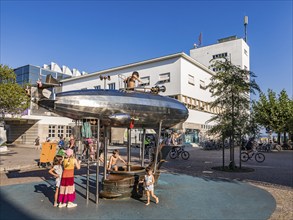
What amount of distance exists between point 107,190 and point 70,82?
4675 centimetres

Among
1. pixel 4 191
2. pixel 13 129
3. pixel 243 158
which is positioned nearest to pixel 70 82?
pixel 13 129

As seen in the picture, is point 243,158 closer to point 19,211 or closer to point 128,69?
point 19,211

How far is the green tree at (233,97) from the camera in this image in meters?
15.1

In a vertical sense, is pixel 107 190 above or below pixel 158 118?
below

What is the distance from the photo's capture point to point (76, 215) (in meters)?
6.32

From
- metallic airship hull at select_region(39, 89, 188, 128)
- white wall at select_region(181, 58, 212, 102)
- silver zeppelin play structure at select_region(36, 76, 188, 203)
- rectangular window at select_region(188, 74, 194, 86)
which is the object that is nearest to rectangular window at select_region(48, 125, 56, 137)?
white wall at select_region(181, 58, 212, 102)

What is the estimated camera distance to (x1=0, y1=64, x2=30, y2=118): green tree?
76.0 feet

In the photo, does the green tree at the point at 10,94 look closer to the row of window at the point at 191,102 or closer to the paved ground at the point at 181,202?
the paved ground at the point at 181,202

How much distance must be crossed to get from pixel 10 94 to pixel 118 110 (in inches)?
790

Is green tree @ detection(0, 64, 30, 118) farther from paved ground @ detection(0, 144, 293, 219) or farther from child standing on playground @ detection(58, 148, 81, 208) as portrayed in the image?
child standing on playground @ detection(58, 148, 81, 208)

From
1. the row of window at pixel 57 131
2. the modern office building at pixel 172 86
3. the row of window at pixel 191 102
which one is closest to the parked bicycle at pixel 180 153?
the modern office building at pixel 172 86

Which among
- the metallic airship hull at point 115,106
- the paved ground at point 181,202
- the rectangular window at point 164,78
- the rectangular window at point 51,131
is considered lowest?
the paved ground at point 181,202

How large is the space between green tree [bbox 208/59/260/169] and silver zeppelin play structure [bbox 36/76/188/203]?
24.4 feet

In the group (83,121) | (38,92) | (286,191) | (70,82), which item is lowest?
(286,191)
